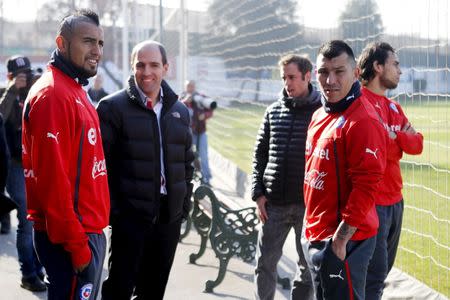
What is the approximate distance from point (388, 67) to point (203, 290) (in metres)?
2.74

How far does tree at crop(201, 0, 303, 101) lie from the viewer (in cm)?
1008

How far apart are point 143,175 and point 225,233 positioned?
8.04 ft

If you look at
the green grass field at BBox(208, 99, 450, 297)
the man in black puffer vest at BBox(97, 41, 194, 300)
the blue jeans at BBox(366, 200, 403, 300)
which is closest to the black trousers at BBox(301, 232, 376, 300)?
the blue jeans at BBox(366, 200, 403, 300)

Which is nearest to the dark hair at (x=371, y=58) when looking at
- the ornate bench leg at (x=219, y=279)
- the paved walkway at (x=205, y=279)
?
the paved walkway at (x=205, y=279)

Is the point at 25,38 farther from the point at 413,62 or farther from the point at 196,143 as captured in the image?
the point at 413,62

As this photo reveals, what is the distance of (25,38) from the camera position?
40250 mm

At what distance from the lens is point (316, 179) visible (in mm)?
3818

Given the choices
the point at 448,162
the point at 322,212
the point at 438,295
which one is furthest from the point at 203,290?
the point at 322,212

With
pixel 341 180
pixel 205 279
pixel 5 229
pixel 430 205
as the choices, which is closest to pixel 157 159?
pixel 341 180

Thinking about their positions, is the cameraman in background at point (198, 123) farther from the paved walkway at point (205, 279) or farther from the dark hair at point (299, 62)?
the dark hair at point (299, 62)

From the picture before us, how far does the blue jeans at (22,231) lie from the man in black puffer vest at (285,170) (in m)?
2.10

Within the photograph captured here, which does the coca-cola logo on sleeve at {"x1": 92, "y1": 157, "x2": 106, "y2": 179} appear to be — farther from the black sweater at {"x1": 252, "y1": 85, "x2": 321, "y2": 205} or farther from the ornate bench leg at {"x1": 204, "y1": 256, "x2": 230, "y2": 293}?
the ornate bench leg at {"x1": 204, "y1": 256, "x2": 230, "y2": 293}

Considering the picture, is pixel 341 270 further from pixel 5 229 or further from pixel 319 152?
pixel 5 229

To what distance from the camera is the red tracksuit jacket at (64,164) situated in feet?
11.1
